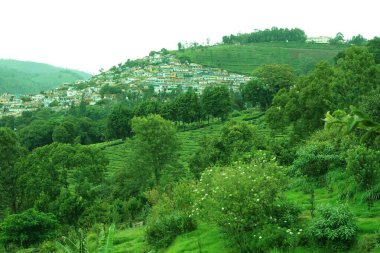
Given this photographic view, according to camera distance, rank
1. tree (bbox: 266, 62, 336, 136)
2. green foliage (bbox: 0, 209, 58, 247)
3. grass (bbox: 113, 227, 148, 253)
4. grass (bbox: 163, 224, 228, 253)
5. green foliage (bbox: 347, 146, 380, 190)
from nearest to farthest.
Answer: green foliage (bbox: 347, 146, 380, 190), grass (bbox: 163, 224, 228, 253), grass (bbox: 113, 227, 148, 253), green foliage (bbox: 0, 209, 58, 247), tree (bbox: 266, 62, 336, 136)

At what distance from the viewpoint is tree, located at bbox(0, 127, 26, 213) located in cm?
2983

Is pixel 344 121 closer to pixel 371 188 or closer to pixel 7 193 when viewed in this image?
pixel 371 188

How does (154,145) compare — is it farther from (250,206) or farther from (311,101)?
(250,206)

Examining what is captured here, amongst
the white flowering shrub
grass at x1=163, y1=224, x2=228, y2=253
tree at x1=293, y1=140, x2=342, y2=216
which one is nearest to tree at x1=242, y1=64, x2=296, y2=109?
tree at x1=293, y1=140, x2=342, y2=216

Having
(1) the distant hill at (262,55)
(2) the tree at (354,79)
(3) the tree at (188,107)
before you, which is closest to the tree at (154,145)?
(2) the tree at (354,79)

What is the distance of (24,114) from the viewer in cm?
10125

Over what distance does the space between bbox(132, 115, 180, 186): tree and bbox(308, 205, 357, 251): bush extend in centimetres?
2438

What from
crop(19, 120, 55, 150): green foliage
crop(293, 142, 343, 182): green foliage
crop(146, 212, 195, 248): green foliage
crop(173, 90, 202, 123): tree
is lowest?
crop(19, 120, 55, 150): green foliage

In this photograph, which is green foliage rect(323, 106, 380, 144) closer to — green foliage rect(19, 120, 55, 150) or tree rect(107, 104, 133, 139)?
tree rect(107, 104, 133, 139)

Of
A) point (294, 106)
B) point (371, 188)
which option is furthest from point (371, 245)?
point (294, 106)

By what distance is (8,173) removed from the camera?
29.9 meters

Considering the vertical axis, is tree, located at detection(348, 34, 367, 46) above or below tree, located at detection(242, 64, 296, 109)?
above

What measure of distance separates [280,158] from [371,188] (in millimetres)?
10322

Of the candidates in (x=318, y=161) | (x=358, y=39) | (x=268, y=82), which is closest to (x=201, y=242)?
(x=318, y=161)
